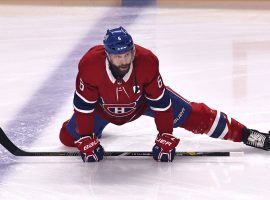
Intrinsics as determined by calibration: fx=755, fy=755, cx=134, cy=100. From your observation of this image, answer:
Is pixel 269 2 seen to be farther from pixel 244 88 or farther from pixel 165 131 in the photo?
pixel 165 131

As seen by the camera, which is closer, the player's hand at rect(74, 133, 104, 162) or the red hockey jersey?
the red hockey jersey

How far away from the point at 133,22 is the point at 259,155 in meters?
2.79

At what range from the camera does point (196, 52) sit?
510 centimetres

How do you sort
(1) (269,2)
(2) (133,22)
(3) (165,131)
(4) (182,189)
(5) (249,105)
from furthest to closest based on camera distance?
(1) (269,2) → (2) (133,22) → (5) (249,105) → (3) (165,131) → (4) (182,189)

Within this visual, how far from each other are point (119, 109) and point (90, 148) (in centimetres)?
21

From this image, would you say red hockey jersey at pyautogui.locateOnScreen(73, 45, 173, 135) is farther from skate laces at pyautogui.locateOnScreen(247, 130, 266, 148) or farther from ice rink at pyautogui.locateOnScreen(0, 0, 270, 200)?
skate laces at pyautogui.locateOnScreen(247, 130, 266, 148)

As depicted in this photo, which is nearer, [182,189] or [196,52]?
[182,189]

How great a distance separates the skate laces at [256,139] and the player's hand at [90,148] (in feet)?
2.22

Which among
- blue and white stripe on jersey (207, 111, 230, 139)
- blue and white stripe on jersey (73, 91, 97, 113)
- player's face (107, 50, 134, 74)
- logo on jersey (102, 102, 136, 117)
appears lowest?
blue and white stripe on jersey (207, 111, 230, 139)

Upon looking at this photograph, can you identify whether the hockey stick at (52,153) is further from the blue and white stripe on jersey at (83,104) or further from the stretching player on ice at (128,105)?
the blue and white stripe on jersey at (83,104)

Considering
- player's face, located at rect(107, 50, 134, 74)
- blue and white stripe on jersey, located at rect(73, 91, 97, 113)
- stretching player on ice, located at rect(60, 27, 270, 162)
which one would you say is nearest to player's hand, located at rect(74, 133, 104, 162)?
stretching player on ice, located at rect(60, 27, 270, 162)

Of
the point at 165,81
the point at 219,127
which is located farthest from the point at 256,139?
the point at 165,81

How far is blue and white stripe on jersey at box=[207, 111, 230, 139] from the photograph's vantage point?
11.2 ft

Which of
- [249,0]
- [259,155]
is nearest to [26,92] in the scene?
[259,155]
